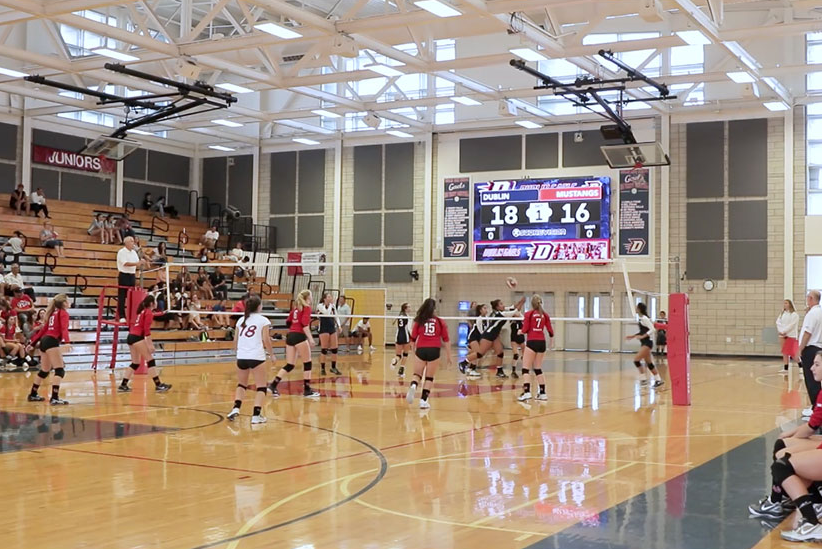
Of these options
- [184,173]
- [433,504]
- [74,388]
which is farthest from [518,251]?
[433,504]

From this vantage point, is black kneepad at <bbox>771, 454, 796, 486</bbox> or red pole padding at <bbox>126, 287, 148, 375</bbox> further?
red pole padding at <bbox>126, 287, 148, 375</bbox>

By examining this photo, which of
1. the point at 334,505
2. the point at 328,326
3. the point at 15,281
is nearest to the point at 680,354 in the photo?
the point at 328,326

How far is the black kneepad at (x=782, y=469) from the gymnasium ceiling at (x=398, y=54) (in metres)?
11.9

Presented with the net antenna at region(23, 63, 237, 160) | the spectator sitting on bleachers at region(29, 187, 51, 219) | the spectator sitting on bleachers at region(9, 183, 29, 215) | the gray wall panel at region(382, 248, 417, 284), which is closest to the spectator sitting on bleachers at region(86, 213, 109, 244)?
the spectator sitting on bleachers at region(29, 187, 51, 219)

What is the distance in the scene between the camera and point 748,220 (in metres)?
28.1

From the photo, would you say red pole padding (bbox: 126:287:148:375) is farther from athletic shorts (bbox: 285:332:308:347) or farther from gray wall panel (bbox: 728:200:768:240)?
gray wall panel (bbox: 728:200:768:240)

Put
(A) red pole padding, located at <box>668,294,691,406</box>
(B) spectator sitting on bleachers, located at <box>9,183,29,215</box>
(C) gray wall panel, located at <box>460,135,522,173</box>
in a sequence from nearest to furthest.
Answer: (A) red pole padding, located at <box>668,294,691,406</box>, (B) spectator sitting on bleachers, located at <box>9,183,29,215</box>, (C) gray wall panel, located at <box>460,135,522,173</box>

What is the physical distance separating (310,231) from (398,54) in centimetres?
1375

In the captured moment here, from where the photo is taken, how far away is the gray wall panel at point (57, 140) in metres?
30.7

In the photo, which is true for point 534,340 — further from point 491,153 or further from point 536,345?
point 491,153

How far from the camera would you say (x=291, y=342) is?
15.2m

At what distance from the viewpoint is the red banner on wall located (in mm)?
30703

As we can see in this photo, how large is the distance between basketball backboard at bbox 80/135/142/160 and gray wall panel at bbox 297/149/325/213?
10761 millimetres

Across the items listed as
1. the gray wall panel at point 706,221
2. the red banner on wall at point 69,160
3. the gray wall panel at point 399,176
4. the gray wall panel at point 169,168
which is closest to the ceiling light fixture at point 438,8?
the gray wall panel at point 706,221
